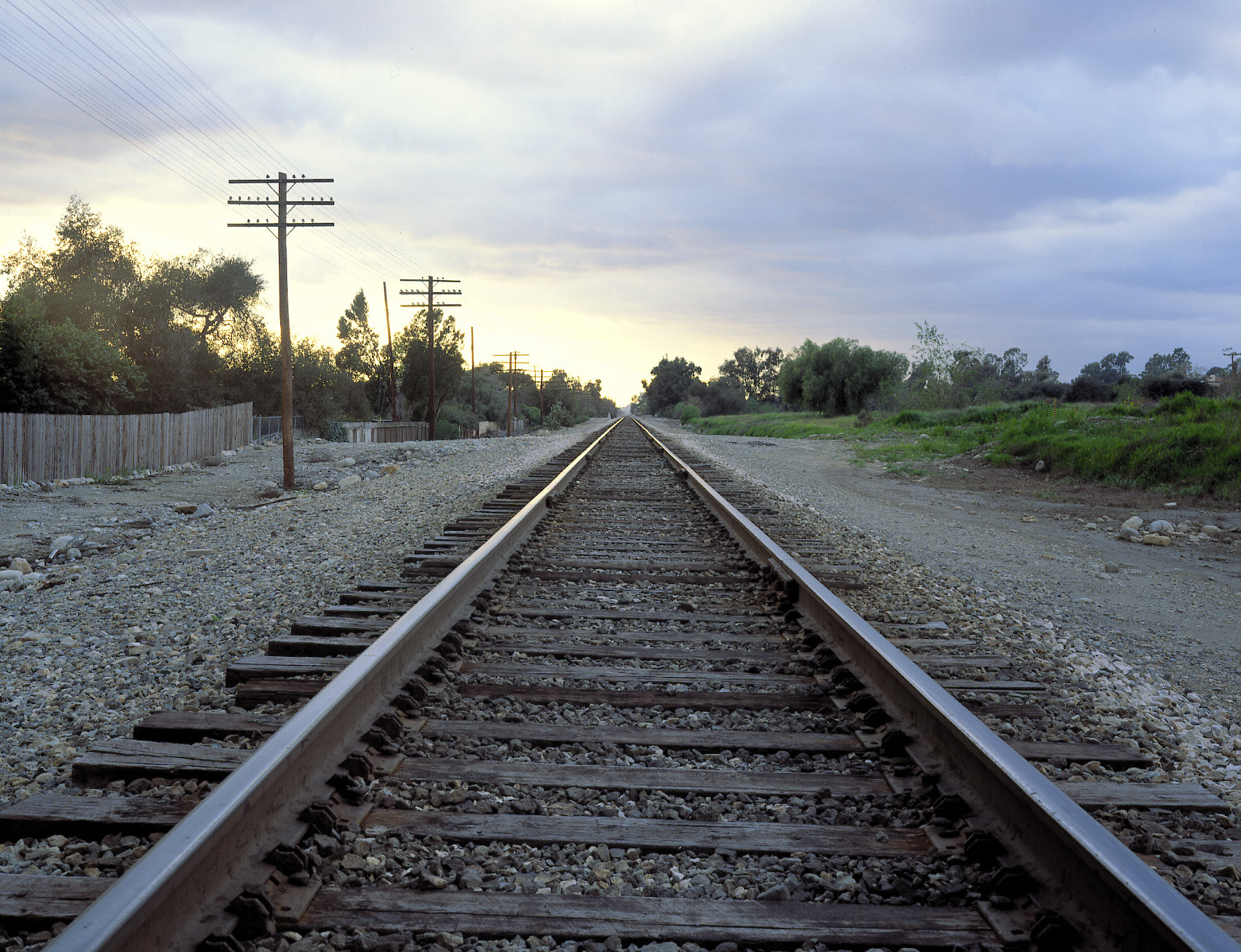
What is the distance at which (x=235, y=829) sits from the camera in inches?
67.2

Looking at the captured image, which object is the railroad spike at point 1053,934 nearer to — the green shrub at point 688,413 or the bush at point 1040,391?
the bush at point 1040,391

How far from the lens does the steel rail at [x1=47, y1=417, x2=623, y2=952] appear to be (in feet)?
4.45

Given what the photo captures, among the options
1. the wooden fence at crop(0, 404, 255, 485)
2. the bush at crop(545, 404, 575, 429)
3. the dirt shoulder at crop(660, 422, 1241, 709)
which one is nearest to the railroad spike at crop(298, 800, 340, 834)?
the dirt shoulder at crop(660, 422, 1241, 709)

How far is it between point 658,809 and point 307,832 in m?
0.84

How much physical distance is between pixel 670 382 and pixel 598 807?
13000 centimetres

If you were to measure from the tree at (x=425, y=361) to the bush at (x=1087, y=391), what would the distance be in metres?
34.0

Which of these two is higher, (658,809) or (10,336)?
(10,336)

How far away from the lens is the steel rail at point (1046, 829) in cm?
141

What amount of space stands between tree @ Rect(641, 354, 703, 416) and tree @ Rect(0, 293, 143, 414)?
102793mm

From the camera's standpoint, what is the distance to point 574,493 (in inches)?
353

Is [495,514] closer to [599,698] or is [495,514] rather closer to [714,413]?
[599,698]

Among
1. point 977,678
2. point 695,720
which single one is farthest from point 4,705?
point 977,678

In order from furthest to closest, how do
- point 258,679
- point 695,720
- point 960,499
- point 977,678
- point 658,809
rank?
point 960,499, point 977,678, point 258,679, point 695,720, point 658,809

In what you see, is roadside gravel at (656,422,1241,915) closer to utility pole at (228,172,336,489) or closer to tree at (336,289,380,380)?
utility pole at (228,172,336,489)
